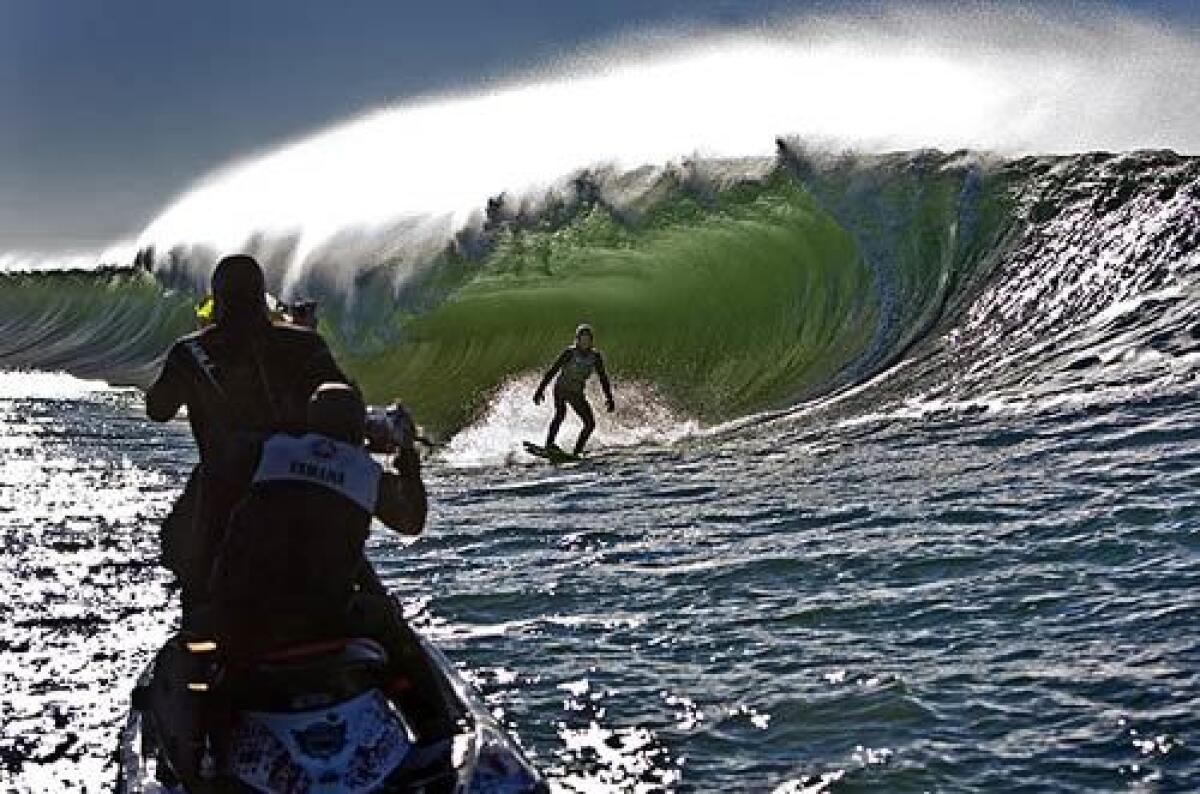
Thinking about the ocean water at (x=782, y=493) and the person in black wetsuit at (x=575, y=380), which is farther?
the person in black wetsuit at (x=575, y=380)

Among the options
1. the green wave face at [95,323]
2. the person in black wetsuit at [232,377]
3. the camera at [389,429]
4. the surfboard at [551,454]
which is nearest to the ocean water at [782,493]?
the surfboard at [551,454]

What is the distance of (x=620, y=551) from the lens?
31.4ft

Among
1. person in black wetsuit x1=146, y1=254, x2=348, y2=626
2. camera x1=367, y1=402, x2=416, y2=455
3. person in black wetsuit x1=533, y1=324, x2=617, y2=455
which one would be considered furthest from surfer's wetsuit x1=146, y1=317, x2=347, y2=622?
person in black wetsuit x1=533, y1=324, x2=617, y2=455

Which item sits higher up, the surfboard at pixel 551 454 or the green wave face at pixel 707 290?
the green wave face at pixel 707 290

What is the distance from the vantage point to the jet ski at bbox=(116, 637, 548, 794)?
160 inches

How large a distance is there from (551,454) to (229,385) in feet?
36.2

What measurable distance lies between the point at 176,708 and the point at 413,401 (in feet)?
60.9

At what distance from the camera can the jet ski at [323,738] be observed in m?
4.06

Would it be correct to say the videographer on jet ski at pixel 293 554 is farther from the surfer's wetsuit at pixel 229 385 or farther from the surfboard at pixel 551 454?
the surfboard at pixel 551 454

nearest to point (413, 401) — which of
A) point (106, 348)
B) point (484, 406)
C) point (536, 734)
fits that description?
point (484, 406)

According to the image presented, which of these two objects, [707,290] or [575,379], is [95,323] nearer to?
[707,290]

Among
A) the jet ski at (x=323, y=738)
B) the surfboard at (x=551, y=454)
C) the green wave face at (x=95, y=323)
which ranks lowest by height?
the jet ski at (x=323, y=738)

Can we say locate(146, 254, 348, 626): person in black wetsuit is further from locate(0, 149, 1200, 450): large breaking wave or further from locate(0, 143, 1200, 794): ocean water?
locate(0, 149, 1200, 450): large breaking wave

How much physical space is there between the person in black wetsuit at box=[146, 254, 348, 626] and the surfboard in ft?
34.4
